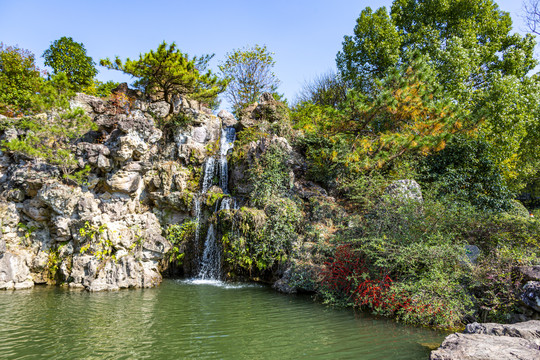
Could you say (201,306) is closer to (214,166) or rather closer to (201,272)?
(201,272)

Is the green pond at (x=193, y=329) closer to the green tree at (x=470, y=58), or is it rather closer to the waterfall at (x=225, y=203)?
the waterfall at (x=225, y=203)

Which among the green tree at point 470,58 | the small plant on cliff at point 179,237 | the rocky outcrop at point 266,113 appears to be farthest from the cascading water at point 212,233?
the green tree at point 470,58

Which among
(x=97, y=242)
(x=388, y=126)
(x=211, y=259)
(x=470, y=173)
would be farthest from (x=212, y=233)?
(x=470, y=173)

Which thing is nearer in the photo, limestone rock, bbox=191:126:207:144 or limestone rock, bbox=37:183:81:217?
limestone rock, bbox=37:183:81:217

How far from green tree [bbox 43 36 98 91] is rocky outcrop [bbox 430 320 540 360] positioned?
21421 millimetres

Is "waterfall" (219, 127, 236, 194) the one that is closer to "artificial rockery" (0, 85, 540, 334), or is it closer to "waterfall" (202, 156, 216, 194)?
"artificial rockery" (0, 85, 540, 334)

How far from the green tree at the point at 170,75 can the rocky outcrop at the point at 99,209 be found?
208 cm

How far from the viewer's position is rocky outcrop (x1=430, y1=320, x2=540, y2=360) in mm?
3973

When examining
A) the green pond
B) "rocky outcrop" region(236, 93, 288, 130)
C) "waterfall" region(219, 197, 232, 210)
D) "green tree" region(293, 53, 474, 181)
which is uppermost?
"rocky outcrop" region(236, 93, 288, 130)

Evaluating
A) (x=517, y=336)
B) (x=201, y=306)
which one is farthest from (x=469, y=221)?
(x=201, y=306)

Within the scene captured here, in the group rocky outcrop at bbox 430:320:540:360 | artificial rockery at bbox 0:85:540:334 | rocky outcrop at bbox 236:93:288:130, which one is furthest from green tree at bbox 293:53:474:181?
rocky outcrop at bbox 430:320:540:360

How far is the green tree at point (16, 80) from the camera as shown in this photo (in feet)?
51.1

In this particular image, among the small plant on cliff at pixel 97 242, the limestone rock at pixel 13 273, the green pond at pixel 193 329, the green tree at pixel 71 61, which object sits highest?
the green tree at pixel 71 61

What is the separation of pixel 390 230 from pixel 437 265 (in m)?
1.67
